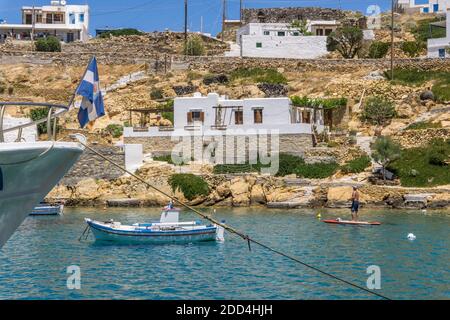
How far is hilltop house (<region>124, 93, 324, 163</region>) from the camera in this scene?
50.8 metres

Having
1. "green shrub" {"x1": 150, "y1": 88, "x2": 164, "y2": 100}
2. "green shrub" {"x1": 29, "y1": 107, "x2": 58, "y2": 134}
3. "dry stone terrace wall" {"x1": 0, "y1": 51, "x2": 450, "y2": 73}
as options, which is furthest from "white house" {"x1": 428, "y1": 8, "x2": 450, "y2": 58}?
"green shrub" {"x1": 29, "y1": 107, "x2": 58, "y2": 134}

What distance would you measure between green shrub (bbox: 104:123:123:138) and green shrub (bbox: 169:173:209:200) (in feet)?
29.7

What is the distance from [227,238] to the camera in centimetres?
3403

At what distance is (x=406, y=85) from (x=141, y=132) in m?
20.4

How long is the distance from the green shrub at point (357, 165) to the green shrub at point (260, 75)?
17.0 meters

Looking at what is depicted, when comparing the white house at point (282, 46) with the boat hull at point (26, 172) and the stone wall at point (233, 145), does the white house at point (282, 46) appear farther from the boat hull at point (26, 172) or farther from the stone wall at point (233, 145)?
the boat hull at point (26, 172)

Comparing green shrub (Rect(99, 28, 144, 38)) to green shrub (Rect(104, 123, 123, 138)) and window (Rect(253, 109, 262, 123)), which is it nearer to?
green shrub (Rect(104, 123, 123, 138))

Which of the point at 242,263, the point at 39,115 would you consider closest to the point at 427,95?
the point at 39,115

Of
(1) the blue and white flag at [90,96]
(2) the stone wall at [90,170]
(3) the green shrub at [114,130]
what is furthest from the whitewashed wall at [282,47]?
(1) the blue and white flag at [90,96]

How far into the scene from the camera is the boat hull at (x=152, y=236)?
31.8 m

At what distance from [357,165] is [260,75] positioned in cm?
1978

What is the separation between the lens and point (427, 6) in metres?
92.2
